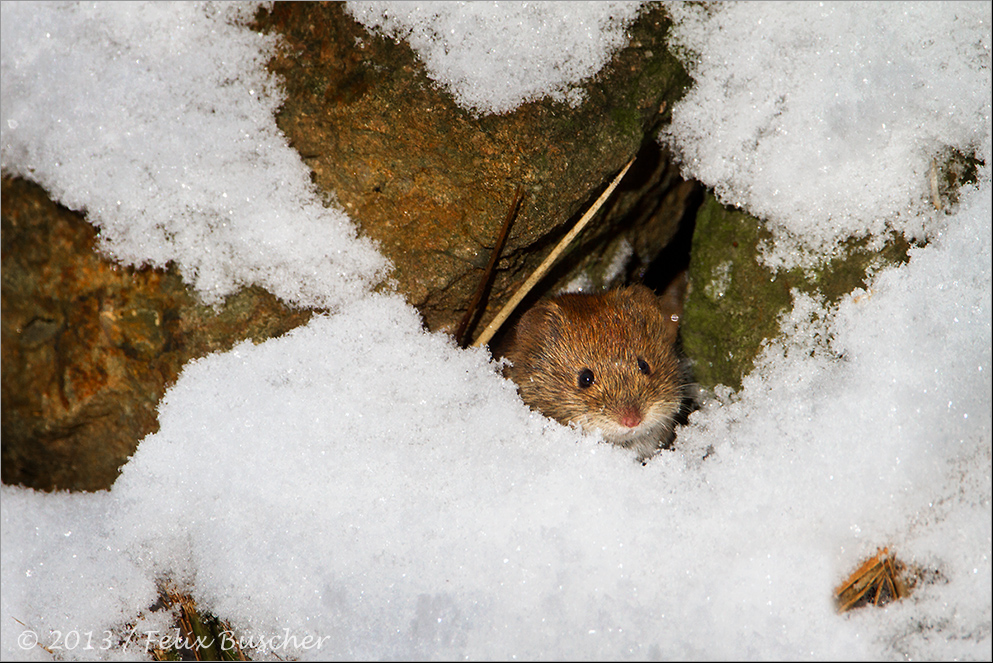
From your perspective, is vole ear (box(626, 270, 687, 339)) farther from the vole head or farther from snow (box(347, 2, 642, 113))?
snow (box(347, 2, 642, 113))

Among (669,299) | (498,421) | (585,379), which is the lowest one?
(498,421)

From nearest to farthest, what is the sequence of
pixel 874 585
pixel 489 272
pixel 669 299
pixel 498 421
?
pixel 874 585 → pixel 498 421 → pixel 489 272 → pixel 669 299

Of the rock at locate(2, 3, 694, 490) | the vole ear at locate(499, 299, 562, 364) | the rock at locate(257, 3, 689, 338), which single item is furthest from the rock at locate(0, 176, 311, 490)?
the vole ear at locate(499, 299, 562, 364)

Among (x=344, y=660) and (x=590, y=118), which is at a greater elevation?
(x=590, y=118)

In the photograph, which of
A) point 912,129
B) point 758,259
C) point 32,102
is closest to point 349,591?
point 758,259

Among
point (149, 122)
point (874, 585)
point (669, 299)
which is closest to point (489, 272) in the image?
point (669, 299)

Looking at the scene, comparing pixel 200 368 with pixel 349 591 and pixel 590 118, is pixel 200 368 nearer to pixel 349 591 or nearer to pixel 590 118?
pixel 349 591

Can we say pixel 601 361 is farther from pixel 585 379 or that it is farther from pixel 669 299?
pixel 669 299
